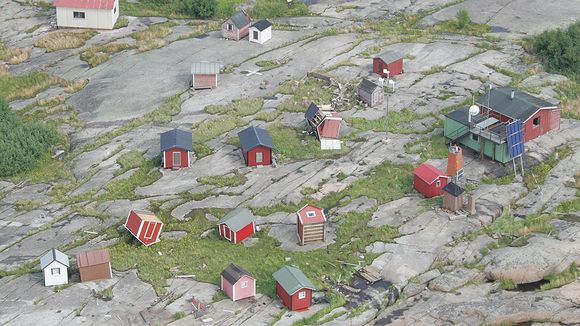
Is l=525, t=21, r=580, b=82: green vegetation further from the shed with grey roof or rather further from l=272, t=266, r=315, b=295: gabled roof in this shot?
l=272, t=266, r=315, b=295: gabled roof

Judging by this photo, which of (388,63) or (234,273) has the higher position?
(388,63)

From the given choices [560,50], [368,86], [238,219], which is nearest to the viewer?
[238,219]

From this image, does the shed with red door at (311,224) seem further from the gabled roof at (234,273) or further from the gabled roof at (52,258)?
the gabled roof at (52,258)

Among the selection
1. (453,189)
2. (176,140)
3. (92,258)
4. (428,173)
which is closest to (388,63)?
(428,173)

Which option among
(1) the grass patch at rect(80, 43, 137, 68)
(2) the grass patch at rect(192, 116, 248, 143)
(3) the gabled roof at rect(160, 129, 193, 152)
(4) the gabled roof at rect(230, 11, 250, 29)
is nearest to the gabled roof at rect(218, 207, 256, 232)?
(3) the gabled roof at rect(160, 129, 193, 152)

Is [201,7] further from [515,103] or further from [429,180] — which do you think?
[429,180]

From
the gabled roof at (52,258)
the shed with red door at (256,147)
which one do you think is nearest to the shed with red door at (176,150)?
the shed with red door at (256,147)
